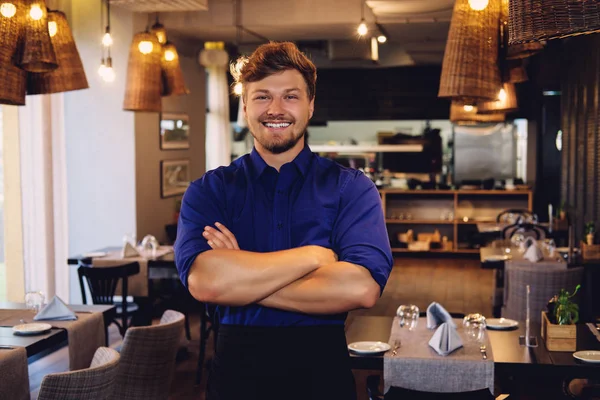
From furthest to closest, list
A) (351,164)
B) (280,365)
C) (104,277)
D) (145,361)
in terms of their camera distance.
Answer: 1. (351,164)
2. (104,277)
3. (145,361)
4. (280,365)

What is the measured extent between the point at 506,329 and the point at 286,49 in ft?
10.4

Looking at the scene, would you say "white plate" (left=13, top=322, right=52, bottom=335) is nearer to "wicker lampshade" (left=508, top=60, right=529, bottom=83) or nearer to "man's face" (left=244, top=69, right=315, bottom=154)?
"man's face" (left=244, top=69, right=315, bottom=154)

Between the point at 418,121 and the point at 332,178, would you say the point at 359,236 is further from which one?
the point at 418,121

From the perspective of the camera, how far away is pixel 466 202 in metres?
14.1

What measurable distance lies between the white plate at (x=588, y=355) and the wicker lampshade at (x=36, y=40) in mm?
3244

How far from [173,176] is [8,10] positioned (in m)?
6.08

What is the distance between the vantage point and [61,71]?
4.90 meters

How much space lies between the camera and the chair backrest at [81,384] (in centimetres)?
347

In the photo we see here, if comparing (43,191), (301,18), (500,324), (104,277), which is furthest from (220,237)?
(301,18)

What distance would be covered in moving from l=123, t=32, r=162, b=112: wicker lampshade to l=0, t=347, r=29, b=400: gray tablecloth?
347cm

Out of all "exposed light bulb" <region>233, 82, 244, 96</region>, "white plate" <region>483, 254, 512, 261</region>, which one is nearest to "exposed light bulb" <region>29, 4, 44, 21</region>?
"exposed light bulb" <region>233, 82, 244, 96</region>

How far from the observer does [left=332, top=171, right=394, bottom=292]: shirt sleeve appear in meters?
2.21

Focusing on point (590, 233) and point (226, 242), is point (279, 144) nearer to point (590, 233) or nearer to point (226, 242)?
point (226, 242)

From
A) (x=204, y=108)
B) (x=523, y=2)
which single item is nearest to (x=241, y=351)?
(x=523, y=2)
